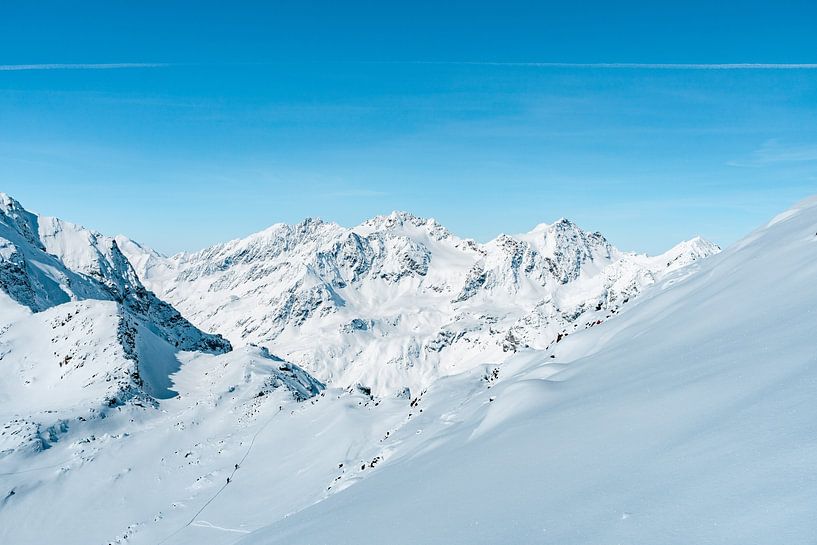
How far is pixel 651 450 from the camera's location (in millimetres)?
7418

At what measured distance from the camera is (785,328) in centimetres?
973

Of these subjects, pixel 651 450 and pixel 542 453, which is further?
pixel 542 453

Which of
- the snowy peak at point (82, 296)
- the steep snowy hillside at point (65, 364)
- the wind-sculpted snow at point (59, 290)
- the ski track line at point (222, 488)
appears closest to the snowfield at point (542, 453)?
the ski track line at point (222, 488)

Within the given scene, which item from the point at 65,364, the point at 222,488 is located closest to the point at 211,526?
the point at 222,488

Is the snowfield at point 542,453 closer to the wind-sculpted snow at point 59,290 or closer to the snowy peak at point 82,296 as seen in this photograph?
the snowy peak at point 82,296

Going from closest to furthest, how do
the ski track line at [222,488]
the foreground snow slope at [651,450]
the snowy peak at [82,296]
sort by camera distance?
the foreground snow slope at [651,450]
the ski track line at [222,488]
the snowy peak at [82,296]

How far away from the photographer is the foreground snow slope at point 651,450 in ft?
17.9

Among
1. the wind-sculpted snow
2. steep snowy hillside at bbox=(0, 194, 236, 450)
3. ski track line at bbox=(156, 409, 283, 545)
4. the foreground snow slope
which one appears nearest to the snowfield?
the foreground snow slope

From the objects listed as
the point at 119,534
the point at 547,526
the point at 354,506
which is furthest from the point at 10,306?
the point at 547,526

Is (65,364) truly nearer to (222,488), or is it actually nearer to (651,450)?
(222,488)

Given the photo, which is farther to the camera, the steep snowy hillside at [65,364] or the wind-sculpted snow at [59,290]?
the wind-sculpted snow at [59,290]

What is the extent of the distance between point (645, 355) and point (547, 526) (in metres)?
7.64

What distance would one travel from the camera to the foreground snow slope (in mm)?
5465

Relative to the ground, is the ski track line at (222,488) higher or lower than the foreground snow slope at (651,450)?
lower
